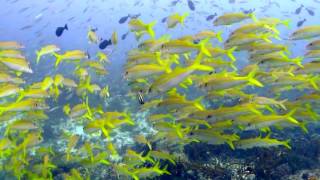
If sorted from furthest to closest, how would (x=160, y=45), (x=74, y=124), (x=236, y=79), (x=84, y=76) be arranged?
(x=74, y=124)
(x=84, y=76)
(x=160, y=45)
(x=236, y=79)

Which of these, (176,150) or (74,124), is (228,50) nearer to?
(176,150)

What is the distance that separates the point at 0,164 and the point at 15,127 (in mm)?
4270

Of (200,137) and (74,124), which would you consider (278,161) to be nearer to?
(200,137)

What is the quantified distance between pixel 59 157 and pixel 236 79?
6283 mm

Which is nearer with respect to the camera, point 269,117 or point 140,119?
point 269,117

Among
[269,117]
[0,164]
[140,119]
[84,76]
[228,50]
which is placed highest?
[228,50]

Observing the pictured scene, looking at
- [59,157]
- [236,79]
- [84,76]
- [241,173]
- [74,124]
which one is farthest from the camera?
[74,124]

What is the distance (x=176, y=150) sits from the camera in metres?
9.74

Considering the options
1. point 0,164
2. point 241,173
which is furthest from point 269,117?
point 0,164

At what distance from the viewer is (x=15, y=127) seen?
22.3ft

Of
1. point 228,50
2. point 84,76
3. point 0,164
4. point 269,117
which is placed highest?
point 228,50

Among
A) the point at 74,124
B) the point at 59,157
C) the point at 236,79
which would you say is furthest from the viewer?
the point at 74,124

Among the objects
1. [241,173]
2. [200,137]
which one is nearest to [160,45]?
[200,137]

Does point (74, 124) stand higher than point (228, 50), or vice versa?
point (228, 50)
